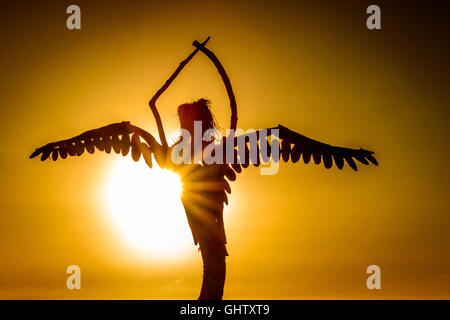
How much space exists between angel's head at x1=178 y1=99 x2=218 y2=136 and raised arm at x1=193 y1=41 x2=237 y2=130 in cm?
33

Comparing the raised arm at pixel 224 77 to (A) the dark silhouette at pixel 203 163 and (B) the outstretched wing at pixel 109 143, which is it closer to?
(A) the dark silhouette at pixel 203 163

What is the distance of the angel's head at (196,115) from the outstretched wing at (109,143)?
1.31 feet

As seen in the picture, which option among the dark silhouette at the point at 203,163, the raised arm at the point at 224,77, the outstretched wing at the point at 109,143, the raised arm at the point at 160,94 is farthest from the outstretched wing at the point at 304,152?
the outstretched wing at the point at 109,143

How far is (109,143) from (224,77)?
1.48 meters

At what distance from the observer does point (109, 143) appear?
19.1ft

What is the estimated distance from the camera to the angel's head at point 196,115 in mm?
5602

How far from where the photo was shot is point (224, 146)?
5445mm
